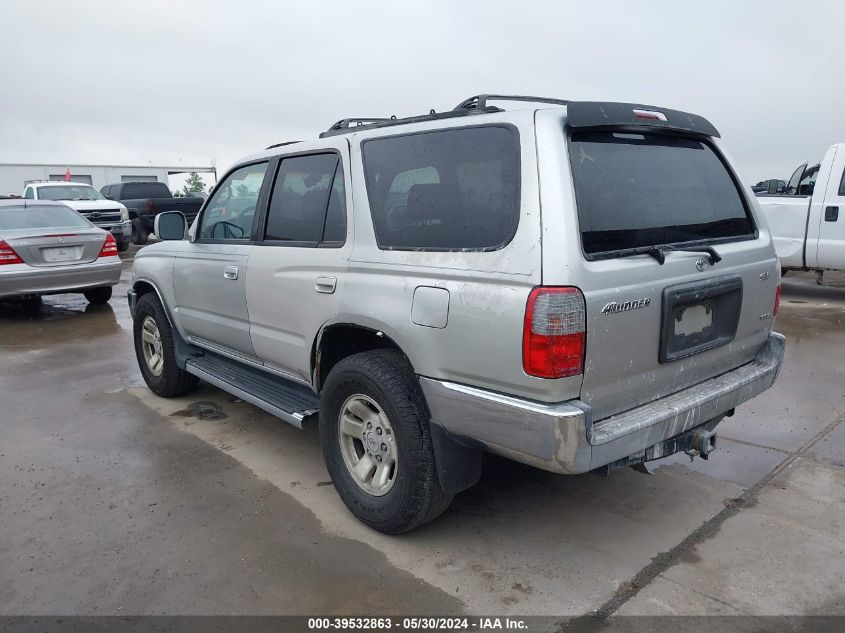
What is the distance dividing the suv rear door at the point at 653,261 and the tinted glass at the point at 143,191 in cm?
2050

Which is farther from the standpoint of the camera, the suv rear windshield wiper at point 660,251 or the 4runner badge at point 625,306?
the suv rear windshield wiper at point 660,251

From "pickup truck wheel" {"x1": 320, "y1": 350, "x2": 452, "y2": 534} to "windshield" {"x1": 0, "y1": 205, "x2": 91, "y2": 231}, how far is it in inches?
290

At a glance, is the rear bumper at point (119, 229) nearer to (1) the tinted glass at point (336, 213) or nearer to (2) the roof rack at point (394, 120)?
(2) the roof rack at point (394, 120)

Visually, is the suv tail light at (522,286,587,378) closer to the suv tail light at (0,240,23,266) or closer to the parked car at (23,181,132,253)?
the suv tail light at (0,240,23,266)

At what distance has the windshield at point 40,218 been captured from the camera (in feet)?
29.2

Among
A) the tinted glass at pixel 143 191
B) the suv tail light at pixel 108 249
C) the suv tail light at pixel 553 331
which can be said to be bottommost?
the suv tail light at pixel 108 249

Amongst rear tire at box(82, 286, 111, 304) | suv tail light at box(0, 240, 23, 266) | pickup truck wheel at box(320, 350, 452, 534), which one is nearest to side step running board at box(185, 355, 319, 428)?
pickup truck wheel at box(320, 350, 452, 534)

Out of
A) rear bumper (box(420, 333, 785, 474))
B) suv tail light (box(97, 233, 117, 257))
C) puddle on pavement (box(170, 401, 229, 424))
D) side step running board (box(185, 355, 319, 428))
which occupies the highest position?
suv tail light (box(97, 233, 117, 257))

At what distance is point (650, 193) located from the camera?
2957 mm

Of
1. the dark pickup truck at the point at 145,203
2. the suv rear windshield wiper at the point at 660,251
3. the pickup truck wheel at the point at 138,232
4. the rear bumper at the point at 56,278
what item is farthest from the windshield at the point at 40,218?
the pickup truck wheel at the point at 138,232

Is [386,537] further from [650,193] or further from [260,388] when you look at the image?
[650,193]

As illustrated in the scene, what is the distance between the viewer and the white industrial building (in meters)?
30.1

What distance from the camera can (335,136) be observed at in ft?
12.0

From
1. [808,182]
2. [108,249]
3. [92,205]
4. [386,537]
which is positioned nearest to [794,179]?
[808,182]
